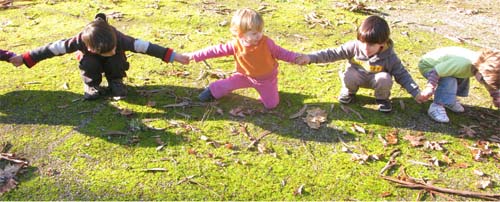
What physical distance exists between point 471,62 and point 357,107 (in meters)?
1.09

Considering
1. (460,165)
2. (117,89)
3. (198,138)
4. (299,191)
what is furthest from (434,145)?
(117,89)

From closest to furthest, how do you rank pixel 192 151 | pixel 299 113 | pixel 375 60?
pixel 192 151 → pixel 375 60 → pixel 299 113

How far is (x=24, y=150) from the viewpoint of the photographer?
3689 millimetres

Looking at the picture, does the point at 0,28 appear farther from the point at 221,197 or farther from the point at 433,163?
the point at 433,163

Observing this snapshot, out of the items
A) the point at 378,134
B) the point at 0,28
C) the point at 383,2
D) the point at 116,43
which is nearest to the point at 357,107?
the point at 378,134

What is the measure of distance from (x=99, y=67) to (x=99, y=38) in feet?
1.55

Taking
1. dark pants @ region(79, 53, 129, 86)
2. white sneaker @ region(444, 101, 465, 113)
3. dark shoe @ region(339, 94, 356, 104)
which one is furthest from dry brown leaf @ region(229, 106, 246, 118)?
white sneaker @ region(444, 101, 465, 113)

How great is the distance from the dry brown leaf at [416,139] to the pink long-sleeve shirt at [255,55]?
1.25 meters

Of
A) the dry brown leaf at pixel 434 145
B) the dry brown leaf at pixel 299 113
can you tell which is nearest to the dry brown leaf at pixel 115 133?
the dry brown leaf at pixel 299 113

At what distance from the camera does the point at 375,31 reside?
382 cm

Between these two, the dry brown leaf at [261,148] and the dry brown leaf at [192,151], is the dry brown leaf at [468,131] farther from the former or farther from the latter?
the dry brown leaf at [192,151]

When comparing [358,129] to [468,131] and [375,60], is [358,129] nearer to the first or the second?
[375,60]

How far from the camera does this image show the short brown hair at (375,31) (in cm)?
382

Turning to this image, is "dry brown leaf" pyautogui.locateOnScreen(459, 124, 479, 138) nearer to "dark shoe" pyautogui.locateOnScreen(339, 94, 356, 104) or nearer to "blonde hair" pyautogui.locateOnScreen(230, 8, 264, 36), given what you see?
"dark shoe" pyautogui.locateOnScreen(339, 94, 356, 104)
